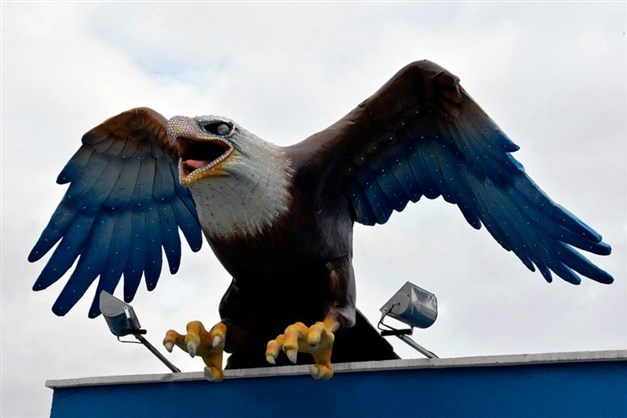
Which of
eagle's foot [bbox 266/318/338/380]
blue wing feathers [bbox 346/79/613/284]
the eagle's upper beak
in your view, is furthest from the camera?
blue wing feathers [bbox 346/79/613/284]

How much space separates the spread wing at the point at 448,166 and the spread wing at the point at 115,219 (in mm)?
1180

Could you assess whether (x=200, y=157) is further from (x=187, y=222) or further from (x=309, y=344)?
(x=187, y=222)

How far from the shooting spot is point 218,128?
3.92 meters

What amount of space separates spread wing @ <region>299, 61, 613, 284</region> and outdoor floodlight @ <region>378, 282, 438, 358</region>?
0.58 m

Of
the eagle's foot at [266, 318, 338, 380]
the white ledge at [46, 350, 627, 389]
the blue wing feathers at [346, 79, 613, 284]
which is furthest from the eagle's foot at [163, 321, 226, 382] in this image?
the blue wing feathers at [346, 79, 613, 284]

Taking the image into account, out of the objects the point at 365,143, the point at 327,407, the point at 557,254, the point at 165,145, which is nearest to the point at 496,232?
the point at 557,254

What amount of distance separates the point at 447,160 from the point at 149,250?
1.98 meters

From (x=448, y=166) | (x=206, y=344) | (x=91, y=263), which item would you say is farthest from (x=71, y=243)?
(x=448, y=166)

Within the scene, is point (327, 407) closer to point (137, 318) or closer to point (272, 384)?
point (272, 384)

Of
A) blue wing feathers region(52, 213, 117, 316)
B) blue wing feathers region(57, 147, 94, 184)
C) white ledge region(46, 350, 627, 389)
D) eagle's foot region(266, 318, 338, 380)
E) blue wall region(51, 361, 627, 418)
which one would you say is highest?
blue wing feathers region(57, 147, 94, 184)

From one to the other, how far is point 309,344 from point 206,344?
24.6 inches

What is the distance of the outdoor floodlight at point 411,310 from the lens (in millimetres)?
3914

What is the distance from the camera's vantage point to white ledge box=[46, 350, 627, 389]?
12.0 feet

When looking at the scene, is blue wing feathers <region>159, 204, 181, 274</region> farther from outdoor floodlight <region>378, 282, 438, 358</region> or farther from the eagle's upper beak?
outdoor floodlight <region>378, 282, 438, 358</region>
